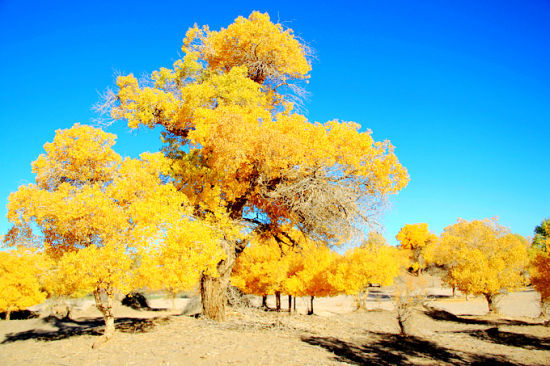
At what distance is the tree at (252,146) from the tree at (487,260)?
65.6ft

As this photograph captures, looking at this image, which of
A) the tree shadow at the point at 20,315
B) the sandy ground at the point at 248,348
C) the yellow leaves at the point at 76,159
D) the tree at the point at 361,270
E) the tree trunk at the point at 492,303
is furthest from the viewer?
the tree shadow at the point at 20,315

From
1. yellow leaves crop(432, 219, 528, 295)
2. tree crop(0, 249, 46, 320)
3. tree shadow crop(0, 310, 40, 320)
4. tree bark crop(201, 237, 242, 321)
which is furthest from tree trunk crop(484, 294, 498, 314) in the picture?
tree shadow crop(0, 310, 40, 320)

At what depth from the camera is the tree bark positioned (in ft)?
35.5

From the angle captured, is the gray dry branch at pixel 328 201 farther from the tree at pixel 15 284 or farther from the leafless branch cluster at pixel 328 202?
the tree at pixel 15 284

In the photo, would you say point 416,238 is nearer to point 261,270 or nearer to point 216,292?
point 261,270

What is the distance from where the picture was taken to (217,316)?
10805 mm

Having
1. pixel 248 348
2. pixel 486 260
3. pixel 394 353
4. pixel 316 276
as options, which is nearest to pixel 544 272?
pixel 394 353

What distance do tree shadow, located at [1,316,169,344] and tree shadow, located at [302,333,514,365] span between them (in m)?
5.54

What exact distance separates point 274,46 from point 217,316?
9.85m

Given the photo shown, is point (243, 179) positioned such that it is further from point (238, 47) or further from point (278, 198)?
point (238, 47)

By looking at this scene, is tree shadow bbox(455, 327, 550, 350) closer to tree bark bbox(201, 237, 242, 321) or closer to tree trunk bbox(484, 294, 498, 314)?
tree trunk bbox(484, 294, 498, 314)

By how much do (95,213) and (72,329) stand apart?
1822 cm

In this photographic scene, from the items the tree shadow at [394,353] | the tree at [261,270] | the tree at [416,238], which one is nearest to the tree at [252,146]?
the tree shadow at [394,353]

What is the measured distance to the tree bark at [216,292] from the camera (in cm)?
1083
